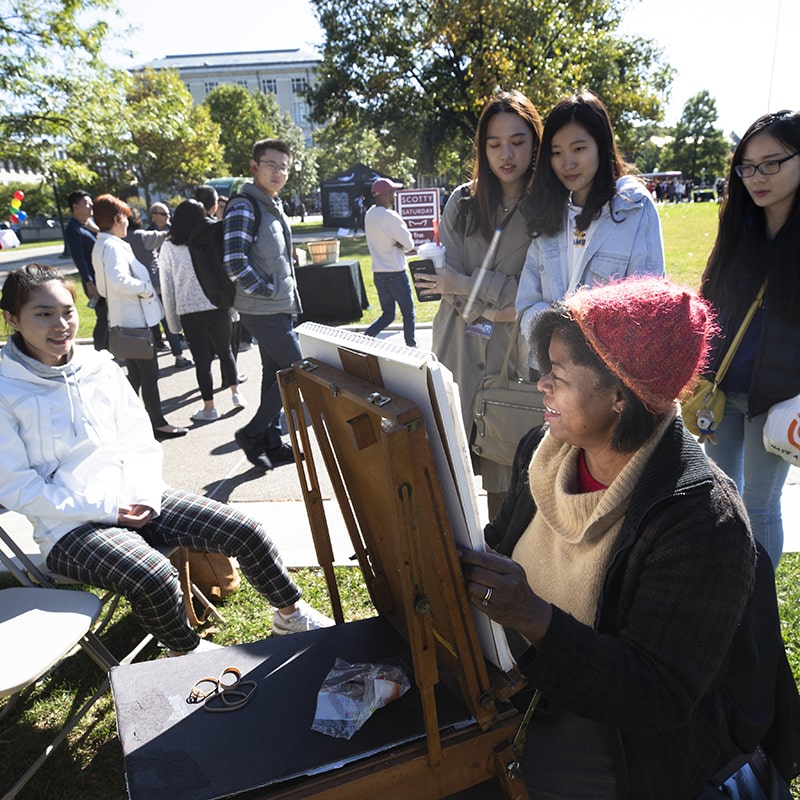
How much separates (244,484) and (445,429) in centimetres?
355

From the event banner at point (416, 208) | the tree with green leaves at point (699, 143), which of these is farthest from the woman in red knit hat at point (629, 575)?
the tree with green leaves at point (699, 143)

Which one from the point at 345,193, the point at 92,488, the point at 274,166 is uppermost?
the point at 345,193

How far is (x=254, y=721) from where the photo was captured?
1431 mm

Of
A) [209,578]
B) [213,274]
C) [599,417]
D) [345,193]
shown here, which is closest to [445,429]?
[599,417]

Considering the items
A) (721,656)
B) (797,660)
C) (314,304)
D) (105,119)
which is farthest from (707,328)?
(105,119)

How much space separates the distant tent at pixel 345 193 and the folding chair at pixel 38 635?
30307 mm

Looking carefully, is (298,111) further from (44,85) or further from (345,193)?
(44,85)

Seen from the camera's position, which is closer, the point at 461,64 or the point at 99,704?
Answer: the point at 99,704

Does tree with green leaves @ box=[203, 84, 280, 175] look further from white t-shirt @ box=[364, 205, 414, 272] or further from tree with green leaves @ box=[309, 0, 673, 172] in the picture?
white t-shirt @ box=[364, 205, 414, 272]

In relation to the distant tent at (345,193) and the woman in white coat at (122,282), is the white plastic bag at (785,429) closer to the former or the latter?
the woman in white coat at (122,282)

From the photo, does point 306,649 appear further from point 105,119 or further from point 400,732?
point 105,119

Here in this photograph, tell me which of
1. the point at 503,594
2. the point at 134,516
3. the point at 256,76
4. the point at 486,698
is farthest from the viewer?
the point at 256,76

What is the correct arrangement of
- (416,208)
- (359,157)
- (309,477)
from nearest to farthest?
(309,477)
(416,208)
(359,157)

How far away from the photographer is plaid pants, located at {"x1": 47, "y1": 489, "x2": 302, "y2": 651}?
7.48 feet
